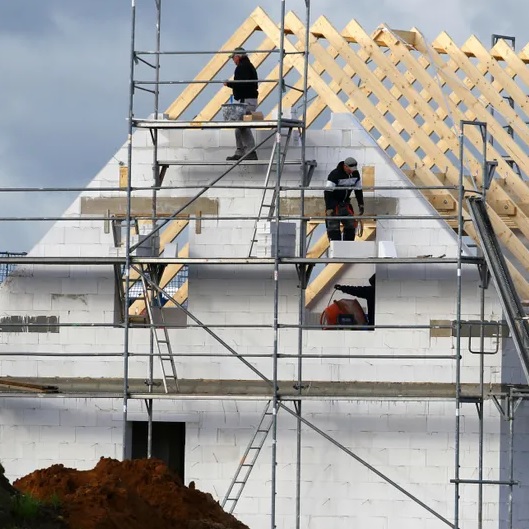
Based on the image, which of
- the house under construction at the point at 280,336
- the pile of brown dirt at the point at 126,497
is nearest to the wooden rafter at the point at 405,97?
the house under construction at the point at 280,336

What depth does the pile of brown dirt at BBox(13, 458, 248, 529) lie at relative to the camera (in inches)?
491

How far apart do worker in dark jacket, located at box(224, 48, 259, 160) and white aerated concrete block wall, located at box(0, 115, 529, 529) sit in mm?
242

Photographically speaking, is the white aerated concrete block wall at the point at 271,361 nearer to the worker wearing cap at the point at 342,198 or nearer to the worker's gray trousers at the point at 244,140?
the worker's gray trousers at the point at 244,140

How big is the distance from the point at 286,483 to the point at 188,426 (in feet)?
4.44

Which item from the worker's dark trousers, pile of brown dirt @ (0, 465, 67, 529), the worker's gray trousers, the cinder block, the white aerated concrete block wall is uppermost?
the worker's gray trousers

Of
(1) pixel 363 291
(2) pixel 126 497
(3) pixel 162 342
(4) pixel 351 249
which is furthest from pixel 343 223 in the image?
(2) pixel 126 497

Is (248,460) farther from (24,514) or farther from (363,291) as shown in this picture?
(24,514)

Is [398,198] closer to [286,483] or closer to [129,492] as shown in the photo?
[286,483]

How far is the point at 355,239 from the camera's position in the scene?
2008cm

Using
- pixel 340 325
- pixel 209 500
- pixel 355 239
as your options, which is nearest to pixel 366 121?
pixel 355 239

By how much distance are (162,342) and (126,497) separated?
6236 millimetres

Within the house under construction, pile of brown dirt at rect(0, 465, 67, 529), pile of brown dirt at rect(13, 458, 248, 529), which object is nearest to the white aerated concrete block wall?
the house under construction

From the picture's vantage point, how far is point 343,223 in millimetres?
19391

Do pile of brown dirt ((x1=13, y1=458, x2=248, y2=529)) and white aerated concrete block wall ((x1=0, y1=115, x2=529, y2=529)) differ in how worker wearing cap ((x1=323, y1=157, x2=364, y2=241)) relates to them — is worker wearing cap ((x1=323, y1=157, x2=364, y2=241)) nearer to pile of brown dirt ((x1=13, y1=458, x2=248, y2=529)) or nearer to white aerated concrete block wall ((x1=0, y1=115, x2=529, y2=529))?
white aerated concrete block wall ((x1=0, y1=115, x2=529, y2=529))
